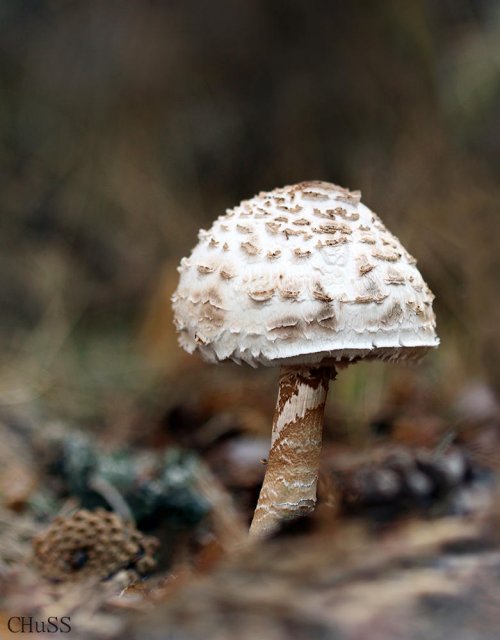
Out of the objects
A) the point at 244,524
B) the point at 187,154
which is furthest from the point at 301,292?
the point at 187,154

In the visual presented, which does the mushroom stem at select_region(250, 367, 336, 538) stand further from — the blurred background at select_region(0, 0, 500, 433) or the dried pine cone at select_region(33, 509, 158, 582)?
the blurred background at select_region(0, 0, 500, 433)

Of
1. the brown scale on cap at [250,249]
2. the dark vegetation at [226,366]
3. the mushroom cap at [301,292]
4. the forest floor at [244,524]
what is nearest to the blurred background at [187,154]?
the dark vegetation at [226,366]

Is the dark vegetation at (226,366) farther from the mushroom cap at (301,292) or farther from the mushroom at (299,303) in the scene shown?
the mushroom cap at (301,292)

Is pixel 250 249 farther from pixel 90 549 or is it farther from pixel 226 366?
pixel 226 366

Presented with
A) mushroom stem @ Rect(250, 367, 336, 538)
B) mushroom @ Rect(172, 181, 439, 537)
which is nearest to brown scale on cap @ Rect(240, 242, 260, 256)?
mushroom @ Rect(172, 181, 439, 537)

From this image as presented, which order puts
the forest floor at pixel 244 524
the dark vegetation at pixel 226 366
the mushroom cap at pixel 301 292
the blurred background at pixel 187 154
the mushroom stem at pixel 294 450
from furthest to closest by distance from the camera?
the blurred background at pixel 187 154 → the mushroom stem at pixel 294 450 → the mushroom cap at pixel 301 292 → the dark vegetation at pixel 226 366 → the forest floor at pixel 244 524
